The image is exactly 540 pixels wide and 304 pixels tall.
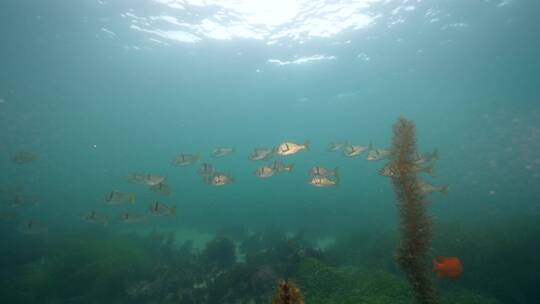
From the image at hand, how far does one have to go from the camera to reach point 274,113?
62125 millimetres

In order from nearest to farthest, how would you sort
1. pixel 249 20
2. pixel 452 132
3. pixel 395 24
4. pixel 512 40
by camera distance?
pixel 249 20 → pixel 395 24 → pixel 512 40 → pixel 452 132

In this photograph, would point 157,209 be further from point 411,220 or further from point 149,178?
point 411,220

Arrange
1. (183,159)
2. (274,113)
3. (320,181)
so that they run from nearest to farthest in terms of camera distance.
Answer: (320,181) < (183,159) < (274,113)

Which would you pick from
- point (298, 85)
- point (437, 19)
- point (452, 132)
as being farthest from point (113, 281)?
point (452, 132)

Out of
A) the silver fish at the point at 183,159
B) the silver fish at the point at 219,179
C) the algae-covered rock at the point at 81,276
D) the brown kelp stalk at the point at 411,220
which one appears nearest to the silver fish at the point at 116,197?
the silver fish at the point at 183,159

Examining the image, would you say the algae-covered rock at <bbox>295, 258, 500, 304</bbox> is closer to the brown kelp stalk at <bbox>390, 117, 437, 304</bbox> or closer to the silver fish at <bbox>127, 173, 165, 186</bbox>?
the brown kelp stalk at <bbox>390, 117, 437, 304</bbox>

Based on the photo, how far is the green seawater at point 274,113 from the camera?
12492 millimetres

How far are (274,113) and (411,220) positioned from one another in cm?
5799

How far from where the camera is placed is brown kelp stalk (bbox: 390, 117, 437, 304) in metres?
4.70

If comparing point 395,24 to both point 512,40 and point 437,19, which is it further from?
point 512,40

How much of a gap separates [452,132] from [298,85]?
104 feet

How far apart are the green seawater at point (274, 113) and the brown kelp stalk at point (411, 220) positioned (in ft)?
1.18

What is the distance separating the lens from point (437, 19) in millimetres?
25562

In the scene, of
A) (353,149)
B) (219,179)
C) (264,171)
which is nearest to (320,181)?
(264,171)
